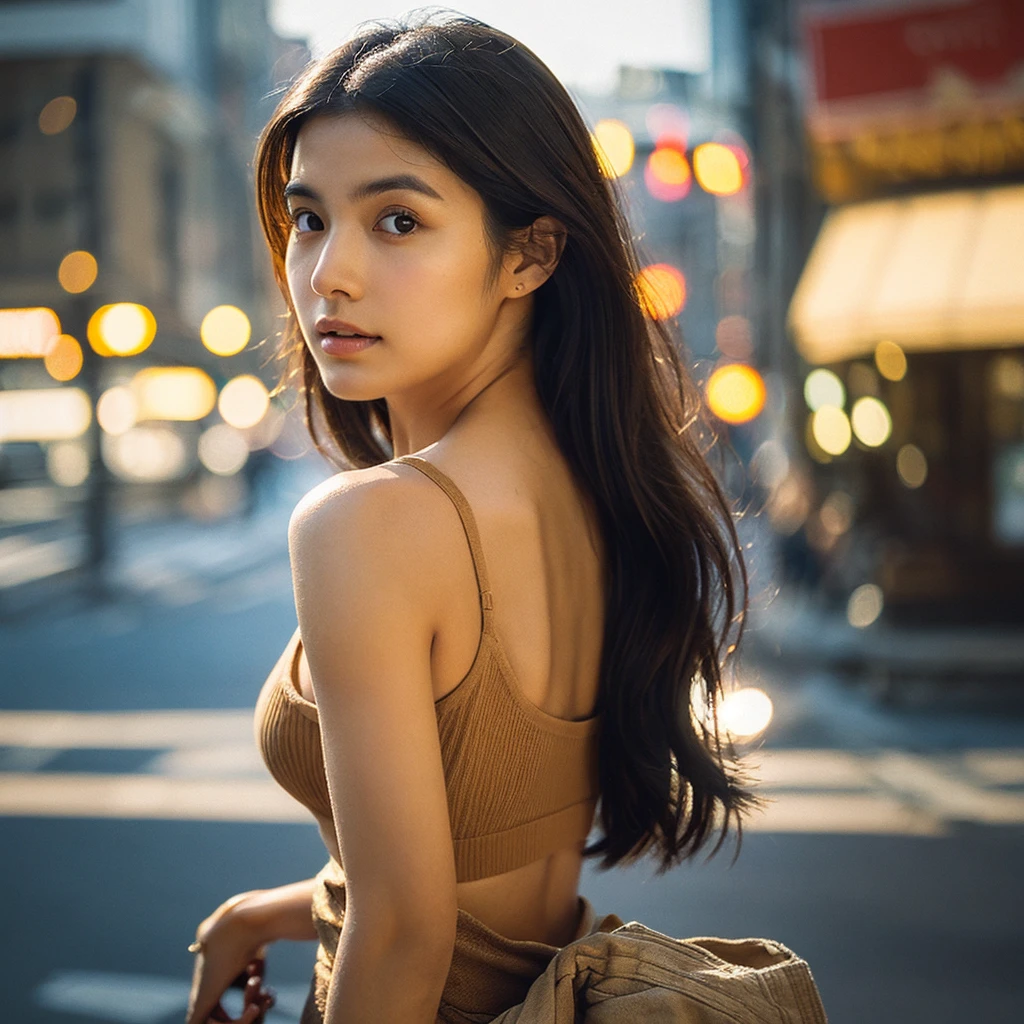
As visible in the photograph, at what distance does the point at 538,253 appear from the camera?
155cm

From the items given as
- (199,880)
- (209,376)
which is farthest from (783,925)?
(209,376)

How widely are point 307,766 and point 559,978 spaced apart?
364 mm

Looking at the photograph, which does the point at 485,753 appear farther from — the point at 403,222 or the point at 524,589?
the point at 403,222

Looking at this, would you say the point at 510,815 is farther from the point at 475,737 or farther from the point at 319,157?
the point at 319,157

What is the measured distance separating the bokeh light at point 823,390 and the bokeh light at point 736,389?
5.66 meters

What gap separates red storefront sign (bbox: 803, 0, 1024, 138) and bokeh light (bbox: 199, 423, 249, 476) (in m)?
28.3

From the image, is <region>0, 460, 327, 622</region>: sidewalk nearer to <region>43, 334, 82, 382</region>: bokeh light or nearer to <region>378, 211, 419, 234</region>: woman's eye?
<region>43, 334, 82, 382</region>: bokeh light

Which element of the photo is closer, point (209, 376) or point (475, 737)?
point (475, 737)

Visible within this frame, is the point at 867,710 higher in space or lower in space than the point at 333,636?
lower

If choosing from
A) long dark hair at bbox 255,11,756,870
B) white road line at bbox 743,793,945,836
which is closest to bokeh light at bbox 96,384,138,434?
white road line at bbox 743,793,945,836

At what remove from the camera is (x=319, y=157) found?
143 cm

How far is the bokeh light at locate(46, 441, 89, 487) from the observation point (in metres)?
32.2

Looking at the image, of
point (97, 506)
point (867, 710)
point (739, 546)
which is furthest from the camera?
point (97, 506)

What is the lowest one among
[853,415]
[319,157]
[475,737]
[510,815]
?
[853,415]
